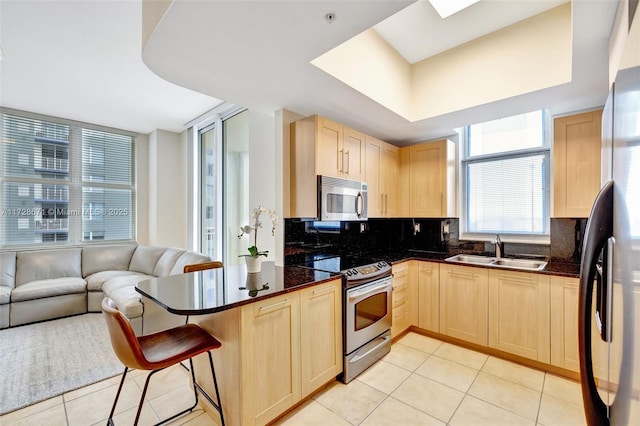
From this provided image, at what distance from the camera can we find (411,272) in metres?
3.21

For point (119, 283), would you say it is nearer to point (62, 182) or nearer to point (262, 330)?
point (62, 182)

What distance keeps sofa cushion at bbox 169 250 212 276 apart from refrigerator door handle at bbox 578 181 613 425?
3196 mm

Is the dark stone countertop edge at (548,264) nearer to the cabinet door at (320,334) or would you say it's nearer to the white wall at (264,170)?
the cabinet door at (320,334)

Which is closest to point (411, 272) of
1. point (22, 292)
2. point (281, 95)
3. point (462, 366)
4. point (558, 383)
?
point (462, 366)

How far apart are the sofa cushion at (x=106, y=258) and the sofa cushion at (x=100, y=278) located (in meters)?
0.14

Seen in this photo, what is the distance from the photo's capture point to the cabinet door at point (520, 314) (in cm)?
245

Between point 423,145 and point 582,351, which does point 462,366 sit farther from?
point 423,145

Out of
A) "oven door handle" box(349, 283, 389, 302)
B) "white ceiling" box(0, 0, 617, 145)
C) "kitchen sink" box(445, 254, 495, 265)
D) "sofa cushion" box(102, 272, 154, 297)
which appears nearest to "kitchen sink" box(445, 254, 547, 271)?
"kitchen sink" box(445, 254, 495, 265)

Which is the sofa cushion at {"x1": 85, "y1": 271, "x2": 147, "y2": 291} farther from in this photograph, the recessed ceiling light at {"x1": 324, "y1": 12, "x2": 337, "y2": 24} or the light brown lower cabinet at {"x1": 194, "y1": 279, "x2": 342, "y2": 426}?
the recessed ceiling light at {"x1": 324, "y1": 12, "x2": 337, "y2": 24}

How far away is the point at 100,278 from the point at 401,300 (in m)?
4.06

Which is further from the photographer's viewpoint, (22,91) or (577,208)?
(22,91)

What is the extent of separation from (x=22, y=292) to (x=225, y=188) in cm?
269

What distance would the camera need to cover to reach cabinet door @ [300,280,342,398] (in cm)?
199

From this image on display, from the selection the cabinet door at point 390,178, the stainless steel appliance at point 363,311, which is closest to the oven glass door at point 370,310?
the stainless steel appliance at point 363,311
